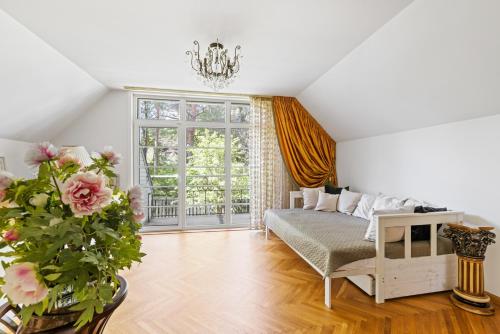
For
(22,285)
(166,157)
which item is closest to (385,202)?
(22,285)

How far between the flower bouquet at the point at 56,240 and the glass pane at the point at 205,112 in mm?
3966

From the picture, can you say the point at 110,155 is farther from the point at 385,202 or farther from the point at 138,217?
the point at 385,202

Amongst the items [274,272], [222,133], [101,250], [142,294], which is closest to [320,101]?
[222,133]

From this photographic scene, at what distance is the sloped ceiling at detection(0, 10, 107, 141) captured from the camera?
231 centimetres

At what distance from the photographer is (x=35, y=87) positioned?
9.35 feet

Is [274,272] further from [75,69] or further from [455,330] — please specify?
[75,69]

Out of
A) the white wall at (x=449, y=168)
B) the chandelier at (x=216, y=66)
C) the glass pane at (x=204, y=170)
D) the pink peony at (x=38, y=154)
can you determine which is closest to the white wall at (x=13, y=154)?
the glass pane at (x=204, y=170)

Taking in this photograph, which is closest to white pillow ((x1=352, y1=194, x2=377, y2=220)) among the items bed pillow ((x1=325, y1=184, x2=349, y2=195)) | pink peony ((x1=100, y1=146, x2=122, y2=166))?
bed pillow ((x1=325, y1=184, x2=349, y2=195))

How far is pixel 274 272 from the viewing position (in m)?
2.87

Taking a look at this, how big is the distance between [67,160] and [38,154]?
0.08 metres

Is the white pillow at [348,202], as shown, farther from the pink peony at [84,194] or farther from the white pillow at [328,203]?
the pink peony at [84,194]

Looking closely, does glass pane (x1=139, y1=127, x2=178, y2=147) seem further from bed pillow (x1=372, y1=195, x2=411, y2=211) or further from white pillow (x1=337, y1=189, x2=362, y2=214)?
bed pillow (x1=372, y1=195, x2=411, y2=211)

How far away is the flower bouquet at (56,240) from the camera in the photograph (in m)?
0.67

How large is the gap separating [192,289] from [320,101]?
10.7ft
